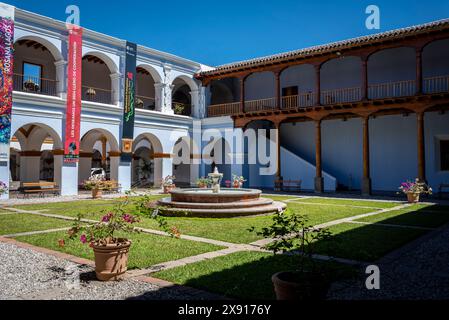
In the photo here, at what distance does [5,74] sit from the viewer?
15.0 metres

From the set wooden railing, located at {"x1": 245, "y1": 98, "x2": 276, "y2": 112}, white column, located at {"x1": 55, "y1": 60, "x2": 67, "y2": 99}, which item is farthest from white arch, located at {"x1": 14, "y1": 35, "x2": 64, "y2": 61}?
wooden railing, located at {"x1": 245, "y1": 98, "x2": 276, "y2": 112}

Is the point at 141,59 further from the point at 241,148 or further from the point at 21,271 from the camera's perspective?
the point at 21,271

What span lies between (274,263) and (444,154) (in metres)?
16.9

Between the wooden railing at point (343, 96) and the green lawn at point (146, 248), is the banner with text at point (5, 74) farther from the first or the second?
the wooden railing at point (343, 96)

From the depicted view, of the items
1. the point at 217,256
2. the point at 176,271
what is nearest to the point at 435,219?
the point at 217,256

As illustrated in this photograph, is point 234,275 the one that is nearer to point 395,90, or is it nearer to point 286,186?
point 286,186

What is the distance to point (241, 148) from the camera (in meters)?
22.6

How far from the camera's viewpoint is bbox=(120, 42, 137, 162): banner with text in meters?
A: 19.7

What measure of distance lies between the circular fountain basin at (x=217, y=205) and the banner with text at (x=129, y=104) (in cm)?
845

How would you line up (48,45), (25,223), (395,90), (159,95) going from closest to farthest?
(25,223), (48,45), (395,90), (159,95)

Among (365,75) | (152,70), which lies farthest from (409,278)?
(152,70)

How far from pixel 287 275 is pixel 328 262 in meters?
2.12

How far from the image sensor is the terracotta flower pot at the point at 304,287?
3.27 meters

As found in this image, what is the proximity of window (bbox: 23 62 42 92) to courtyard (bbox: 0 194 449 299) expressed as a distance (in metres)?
8.48
